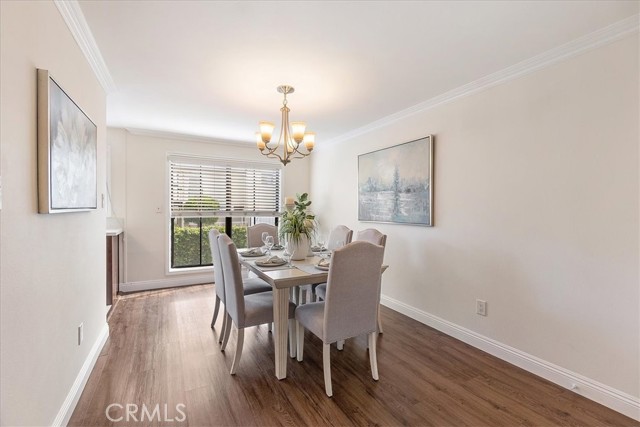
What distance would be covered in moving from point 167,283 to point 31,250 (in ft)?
11.5

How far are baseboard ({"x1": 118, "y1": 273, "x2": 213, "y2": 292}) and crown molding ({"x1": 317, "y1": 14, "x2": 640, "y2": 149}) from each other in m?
3.84

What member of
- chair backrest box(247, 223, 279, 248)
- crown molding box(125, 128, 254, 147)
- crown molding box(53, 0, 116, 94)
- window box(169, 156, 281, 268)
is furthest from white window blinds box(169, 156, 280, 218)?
crown molding box(53, 0, 116, 94)

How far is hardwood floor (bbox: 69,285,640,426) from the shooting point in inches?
69.6

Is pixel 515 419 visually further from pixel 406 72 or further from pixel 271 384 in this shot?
pixel 406 72

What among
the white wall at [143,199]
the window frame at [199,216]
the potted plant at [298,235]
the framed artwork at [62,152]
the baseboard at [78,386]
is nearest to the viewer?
the framed artwork at [62,152]

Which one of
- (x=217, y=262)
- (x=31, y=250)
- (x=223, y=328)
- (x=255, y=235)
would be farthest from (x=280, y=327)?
(x=255, y=235)

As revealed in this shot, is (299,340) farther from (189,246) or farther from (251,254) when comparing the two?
(189,246)

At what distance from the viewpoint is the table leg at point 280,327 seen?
214cm

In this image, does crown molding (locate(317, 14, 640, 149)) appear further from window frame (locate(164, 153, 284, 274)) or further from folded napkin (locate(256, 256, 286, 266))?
window frame (locate(164, 153, 284, 274))

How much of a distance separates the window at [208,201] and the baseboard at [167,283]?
8.9 inches

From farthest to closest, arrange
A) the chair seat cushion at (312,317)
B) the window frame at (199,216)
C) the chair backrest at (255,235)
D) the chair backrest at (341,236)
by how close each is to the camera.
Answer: the window frame at (199,216), the chair backrest at (255,235), the chair backrest at (341,236), the chair seat cushion at (312,317)

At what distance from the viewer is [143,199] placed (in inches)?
172

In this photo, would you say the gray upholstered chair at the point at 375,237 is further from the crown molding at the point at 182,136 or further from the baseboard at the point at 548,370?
the crown molding at the point at 182,136

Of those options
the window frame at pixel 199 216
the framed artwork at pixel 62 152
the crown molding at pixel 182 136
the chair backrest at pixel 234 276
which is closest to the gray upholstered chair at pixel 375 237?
the chair backrest at pixel 234 276
